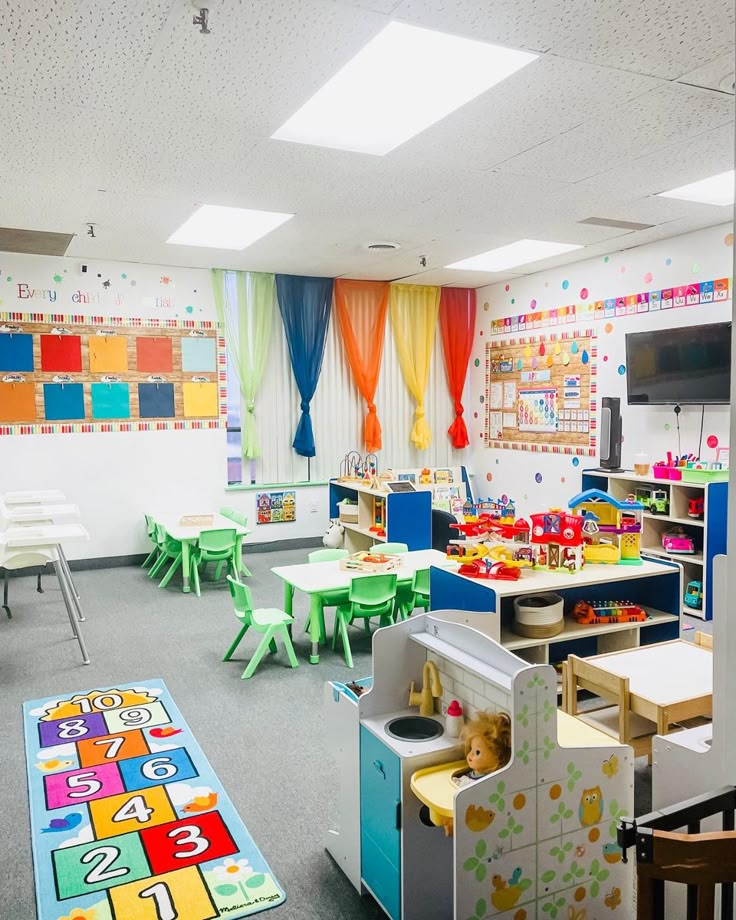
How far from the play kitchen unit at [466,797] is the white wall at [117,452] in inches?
205

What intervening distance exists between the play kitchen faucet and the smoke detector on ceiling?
4.49 metres

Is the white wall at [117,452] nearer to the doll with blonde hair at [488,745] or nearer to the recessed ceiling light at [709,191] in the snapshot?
the recessed ceiling light at [709,191]

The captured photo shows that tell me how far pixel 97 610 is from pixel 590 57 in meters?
4.87

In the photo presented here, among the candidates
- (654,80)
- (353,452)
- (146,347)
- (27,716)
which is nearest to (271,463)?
(353,452)

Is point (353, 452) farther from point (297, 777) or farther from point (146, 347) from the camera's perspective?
point (297, 777)

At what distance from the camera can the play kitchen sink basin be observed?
89.3 inches

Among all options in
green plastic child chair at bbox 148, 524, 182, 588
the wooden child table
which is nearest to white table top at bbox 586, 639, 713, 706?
the wooden child table

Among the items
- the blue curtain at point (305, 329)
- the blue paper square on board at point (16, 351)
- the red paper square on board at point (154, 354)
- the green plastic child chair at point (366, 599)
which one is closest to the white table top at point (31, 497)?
the blue paper square on board at point (16, 351)

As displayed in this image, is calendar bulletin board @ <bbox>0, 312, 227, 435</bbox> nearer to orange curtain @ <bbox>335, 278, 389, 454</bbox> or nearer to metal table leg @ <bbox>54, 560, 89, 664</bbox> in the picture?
orange curtain @ <bbox>335, 278, 389, 454</bbox>

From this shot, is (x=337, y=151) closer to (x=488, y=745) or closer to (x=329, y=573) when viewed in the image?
(x=329, y=573)

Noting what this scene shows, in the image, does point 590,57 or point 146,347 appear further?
point 146,347

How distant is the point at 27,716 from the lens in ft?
12.3

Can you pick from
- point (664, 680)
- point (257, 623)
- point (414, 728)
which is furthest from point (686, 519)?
point (414, 728)

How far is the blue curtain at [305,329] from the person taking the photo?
7.75m
